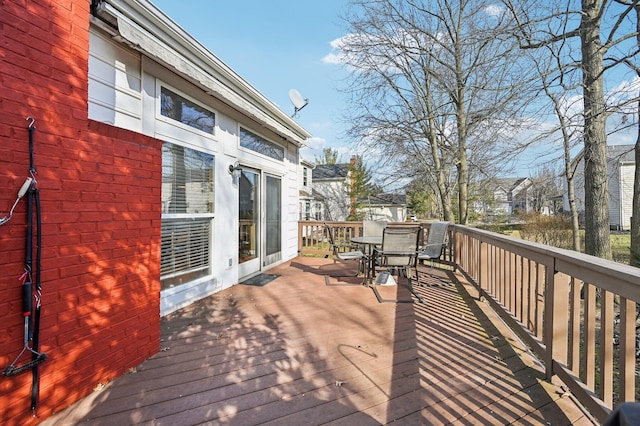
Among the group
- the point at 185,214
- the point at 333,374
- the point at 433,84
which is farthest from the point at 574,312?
the point at 433,84

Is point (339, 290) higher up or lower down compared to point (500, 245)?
lower down

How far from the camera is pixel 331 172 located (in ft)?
74.6

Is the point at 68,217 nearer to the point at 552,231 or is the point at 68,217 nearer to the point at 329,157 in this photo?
the point at 552,231

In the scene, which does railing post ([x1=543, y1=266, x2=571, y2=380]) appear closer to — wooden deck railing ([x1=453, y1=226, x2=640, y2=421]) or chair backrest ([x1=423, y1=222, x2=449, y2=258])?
wooden deck railing ([x1=453, y1=226, x2=640, y2=421])

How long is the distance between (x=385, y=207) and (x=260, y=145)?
20.7 meters

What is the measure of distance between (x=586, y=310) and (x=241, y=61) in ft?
30.8

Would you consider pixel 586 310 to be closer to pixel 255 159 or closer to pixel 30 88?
pixel 30 88

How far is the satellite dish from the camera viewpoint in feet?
25.3

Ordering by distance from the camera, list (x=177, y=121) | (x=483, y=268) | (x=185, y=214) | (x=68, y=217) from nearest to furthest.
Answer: (x=68, y=217)
(x=177, y=121)
(x=185, y=214)
(x=483, y=268)

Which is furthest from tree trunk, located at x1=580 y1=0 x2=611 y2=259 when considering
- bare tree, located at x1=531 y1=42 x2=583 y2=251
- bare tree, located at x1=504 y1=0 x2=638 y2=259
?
bare tree, located at x1=531 y1=42 x2=583 y2=251

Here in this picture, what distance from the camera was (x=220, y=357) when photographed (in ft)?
8.07

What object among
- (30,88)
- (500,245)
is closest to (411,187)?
(500,245)

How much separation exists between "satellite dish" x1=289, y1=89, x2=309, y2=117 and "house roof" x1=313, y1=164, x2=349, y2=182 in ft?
43.8

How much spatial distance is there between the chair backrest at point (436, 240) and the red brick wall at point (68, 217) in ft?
13.6
